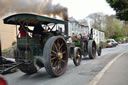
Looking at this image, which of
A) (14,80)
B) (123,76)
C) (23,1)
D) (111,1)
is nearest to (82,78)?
(123,76)

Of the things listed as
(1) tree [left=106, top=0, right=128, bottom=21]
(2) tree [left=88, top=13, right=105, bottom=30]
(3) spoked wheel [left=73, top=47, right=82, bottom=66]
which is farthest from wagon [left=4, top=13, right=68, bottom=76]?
(2) tree [left=88, top=13, right=105, bottom=30]

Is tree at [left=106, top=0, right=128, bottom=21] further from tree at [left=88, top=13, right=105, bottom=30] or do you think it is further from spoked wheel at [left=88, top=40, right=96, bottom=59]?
tree at [left=88, top=13, right=105, bottom=30]

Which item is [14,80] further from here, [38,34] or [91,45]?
[91,45]

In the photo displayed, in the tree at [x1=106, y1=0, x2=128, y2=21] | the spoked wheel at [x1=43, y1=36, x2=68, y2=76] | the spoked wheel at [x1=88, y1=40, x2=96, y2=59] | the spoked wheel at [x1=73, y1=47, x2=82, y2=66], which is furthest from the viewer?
the tree at [x1=106, y1=0, x2=128, y2=21]

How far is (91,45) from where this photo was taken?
12.2 metres

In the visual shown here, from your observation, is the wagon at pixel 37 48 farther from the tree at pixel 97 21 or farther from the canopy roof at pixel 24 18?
the tree at pixel 97 21

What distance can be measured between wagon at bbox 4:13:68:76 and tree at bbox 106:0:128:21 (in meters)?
10.4

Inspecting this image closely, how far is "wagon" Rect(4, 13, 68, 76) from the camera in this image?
6.62m

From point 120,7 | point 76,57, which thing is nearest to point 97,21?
point 120,7

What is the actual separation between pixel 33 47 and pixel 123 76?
139 inches

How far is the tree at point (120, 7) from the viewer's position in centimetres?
1631

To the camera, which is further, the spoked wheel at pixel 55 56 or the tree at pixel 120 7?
the tree at pixel 120 7

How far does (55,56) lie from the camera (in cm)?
719

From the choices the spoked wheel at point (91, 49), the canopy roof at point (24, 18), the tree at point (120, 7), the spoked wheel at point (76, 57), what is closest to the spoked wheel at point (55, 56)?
the canopy roof at point (24, 18)
